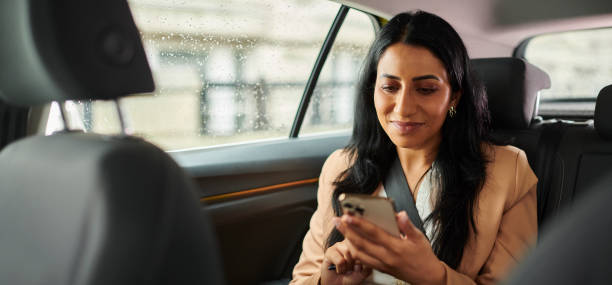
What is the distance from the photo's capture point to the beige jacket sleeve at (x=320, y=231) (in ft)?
5.01

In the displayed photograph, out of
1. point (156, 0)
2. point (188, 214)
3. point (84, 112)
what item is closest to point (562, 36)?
point (156, 0)

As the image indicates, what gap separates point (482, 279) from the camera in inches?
51.3

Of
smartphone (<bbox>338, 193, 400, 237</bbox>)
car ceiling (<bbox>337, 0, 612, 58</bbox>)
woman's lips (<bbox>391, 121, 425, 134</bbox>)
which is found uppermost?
car ceiling (<bbox>337, 0, 612, 58</bbox>)

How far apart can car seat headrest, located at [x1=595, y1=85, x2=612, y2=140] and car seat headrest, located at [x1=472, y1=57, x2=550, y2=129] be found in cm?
22

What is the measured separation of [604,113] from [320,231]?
3.15 ft

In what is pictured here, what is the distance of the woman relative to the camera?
131cm

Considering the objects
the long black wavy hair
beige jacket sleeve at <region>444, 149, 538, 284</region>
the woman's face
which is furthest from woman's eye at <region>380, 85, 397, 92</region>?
beige jacket sleeve at <region>444, 149, 538, 284</region>

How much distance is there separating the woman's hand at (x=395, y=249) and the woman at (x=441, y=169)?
0.16ft

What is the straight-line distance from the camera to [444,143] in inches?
58.1

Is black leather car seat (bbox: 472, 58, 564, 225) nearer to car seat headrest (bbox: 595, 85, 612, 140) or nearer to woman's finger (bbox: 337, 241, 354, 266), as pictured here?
car seat headrest (bbox: 595, 85, 612, 140)

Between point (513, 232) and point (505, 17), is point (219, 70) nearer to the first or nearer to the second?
point (513, 232)

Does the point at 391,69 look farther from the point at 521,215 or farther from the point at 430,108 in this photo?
the point at 521,215

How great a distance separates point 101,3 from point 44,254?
1.46 feet

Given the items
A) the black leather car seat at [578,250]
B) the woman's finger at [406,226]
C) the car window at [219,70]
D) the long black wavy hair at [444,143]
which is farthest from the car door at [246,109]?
the black leather car seat at [578,250]
